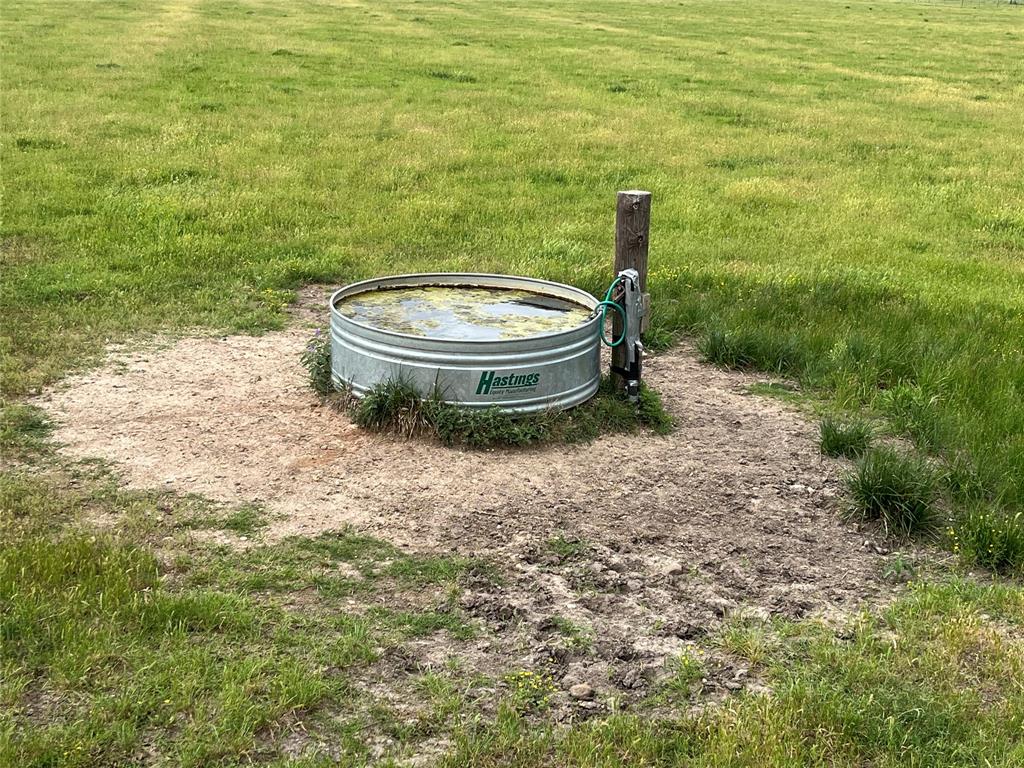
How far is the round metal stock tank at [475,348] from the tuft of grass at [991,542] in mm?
2218

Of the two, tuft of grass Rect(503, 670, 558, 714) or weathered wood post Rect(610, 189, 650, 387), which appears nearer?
tuft of grass Rect(503, 670, 558, 714)

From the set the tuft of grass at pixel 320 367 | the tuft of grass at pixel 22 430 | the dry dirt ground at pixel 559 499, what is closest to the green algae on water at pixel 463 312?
the tuft of grass at pixel 320 367

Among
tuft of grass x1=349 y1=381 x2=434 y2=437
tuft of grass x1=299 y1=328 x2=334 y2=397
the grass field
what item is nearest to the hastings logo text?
tuft of grass x1=349 y1=381 x2=434 y2=437

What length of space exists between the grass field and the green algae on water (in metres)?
1.34

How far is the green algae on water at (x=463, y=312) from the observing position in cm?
675

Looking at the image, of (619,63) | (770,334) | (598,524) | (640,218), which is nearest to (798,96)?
(619,63)

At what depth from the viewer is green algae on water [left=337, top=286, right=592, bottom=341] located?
6746 mm

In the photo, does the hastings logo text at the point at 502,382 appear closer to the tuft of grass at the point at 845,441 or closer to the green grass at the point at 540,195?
the tuft of grass at the point at 845,441

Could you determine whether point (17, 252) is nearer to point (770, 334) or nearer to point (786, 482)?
point (770, 334)

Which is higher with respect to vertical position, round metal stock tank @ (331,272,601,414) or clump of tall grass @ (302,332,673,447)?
round metal stock tank @ (331,272,601,414)

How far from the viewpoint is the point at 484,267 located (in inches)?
396

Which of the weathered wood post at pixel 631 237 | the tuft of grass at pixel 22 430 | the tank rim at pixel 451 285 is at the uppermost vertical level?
the weathered wood post at pixel 631 237

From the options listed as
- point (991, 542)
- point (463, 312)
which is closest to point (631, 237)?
point (463, 312)

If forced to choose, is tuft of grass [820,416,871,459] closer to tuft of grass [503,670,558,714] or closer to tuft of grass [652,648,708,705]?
tuft of grass [652,648,708,705]
